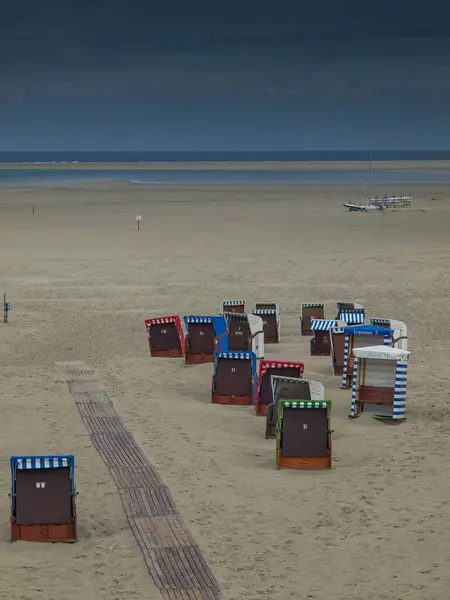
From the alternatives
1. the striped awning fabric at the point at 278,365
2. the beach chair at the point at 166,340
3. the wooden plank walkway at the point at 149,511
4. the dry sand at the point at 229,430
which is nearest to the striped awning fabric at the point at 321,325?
the dry sand at the point at 229,430

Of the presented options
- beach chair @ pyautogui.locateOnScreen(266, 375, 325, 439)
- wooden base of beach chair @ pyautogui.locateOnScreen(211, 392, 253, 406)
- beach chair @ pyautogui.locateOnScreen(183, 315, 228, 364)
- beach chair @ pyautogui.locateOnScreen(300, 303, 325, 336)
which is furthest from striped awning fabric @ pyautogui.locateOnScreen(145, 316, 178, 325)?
beach chair @ pyautogui.locateOnScreen(266, 375, 325, 439)

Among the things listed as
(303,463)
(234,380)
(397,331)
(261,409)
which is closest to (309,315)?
(397,331)

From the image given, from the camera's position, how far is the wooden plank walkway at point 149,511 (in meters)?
12.9

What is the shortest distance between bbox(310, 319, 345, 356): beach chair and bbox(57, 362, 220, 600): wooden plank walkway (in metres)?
6.14

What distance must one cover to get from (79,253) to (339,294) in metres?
15.1

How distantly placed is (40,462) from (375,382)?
809 cm

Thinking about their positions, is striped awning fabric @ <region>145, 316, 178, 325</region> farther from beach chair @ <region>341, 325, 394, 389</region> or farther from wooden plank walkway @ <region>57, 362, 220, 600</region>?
beach chair @ <region>341, 325, 394, 389</region>

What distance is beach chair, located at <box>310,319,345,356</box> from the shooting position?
85.7 feet

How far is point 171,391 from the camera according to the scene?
901 inches

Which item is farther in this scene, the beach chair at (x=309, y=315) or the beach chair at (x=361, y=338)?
the beach chair at (x=309, y=315)

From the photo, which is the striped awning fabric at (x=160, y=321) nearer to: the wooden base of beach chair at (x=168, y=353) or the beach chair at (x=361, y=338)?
the wooden base of beach chair at (x=168, y=353)

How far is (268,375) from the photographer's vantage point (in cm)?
2044

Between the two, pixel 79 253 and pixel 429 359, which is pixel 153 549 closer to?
pixel 429 359

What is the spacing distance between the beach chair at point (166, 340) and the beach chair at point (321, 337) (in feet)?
10.4
